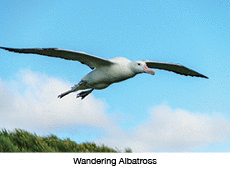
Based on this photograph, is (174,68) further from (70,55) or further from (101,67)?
(70,55)

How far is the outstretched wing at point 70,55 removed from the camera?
9.56 meters

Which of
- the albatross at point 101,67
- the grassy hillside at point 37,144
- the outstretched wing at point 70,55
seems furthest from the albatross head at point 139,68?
the grassy hillside at point 37,144

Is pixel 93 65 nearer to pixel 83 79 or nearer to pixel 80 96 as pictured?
pixel 83 79

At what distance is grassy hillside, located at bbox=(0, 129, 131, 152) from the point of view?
28.8 feet

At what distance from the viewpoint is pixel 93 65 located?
10.6 m

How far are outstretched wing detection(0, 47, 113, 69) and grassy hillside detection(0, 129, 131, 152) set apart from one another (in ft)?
8.45

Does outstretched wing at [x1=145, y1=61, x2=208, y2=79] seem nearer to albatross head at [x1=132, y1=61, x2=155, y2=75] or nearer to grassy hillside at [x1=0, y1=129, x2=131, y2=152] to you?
albatross head at [x1=132, y1=61, x2=155, y2=75]

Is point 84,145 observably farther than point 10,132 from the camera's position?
No

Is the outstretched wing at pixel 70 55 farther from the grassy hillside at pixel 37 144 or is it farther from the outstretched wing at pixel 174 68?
the grassy hillside at pixel 37 144

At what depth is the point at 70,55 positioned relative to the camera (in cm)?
1029

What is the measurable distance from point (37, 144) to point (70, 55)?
9.98 ft
